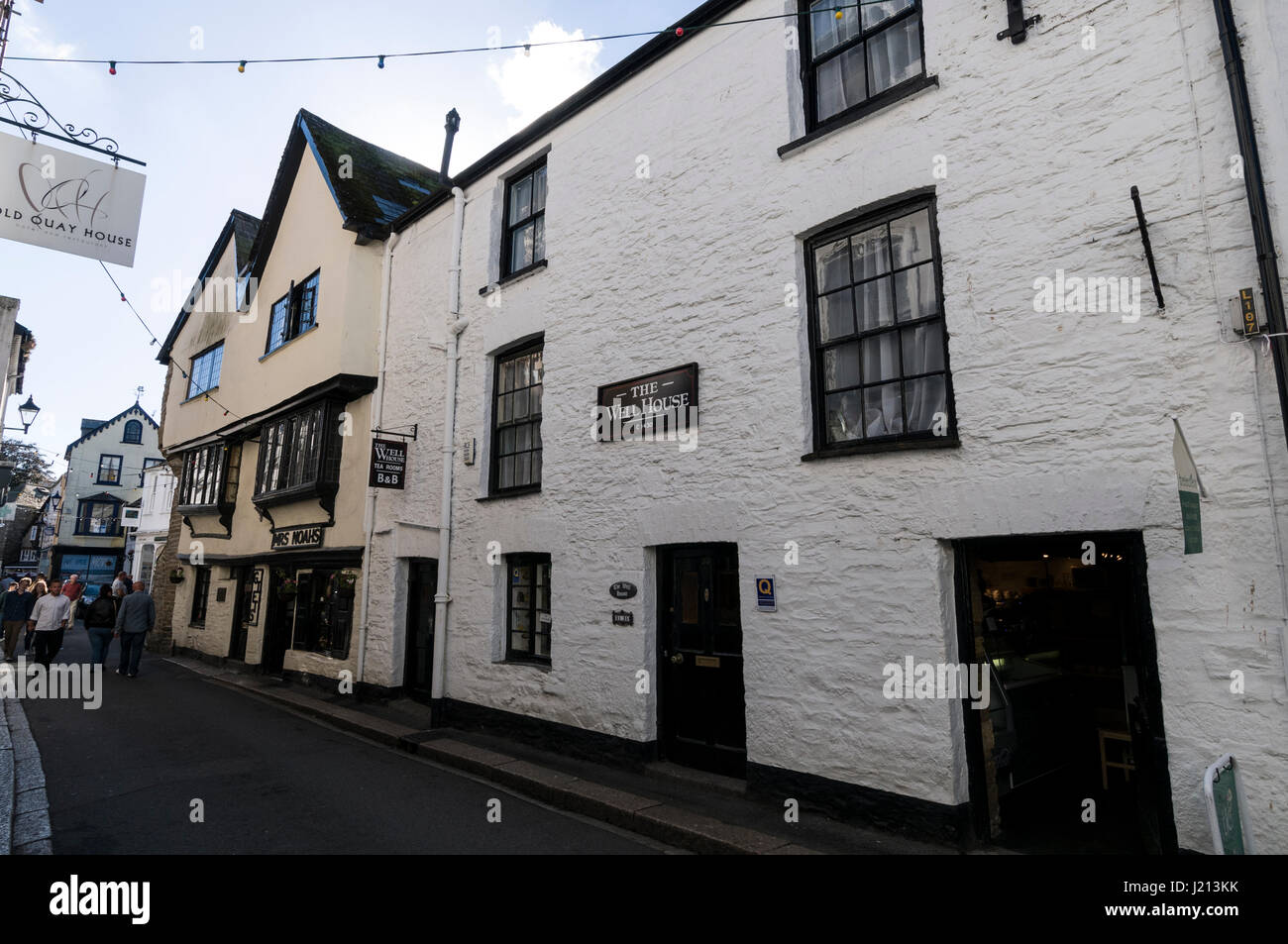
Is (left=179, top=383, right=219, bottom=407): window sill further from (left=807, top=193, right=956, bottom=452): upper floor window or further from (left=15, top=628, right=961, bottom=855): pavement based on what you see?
(left=807, top=193, right=956, bottom=452): upper floor window

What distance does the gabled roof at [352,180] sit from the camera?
1326 cm

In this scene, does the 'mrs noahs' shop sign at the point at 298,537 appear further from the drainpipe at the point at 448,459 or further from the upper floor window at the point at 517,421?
the upper floor window at the point at 517,421

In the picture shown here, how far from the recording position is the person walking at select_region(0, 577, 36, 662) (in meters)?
13.8

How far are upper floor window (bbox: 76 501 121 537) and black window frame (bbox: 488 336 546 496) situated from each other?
147ft

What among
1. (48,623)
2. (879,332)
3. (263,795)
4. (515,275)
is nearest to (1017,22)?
(879,332)

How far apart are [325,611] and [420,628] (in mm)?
3168

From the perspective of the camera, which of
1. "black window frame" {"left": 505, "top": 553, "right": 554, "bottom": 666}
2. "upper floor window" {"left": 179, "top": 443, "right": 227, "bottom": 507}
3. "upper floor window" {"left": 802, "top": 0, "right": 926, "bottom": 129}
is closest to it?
"upper floor window" {"left": 802, "top": 0, "right": 926, "bottom": 129}

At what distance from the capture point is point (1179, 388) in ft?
14.4

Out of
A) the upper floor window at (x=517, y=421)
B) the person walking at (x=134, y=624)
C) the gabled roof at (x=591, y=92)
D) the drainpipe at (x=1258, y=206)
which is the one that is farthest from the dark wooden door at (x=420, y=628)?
the drainpipe at (x=1258, y=206)

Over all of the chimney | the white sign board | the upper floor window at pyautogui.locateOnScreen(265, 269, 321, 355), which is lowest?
the white sign board

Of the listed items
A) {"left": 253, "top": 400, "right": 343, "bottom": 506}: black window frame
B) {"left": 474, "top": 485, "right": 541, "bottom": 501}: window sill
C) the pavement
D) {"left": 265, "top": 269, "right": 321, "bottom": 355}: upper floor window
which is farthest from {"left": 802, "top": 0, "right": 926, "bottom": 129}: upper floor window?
{"left": 265, "top": 269, "right": 321, "bottom": 355}: upper floor window

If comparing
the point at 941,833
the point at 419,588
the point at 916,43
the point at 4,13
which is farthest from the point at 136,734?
the point at 916,43

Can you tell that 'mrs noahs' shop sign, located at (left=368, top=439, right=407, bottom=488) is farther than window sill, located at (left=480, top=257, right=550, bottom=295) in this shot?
Yes

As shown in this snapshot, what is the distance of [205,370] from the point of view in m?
19.3
